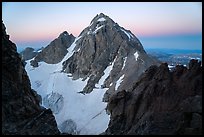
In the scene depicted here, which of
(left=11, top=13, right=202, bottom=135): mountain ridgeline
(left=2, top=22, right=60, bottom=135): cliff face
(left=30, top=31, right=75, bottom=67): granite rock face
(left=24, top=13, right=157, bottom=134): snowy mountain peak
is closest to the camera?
(left=2, top=22, right=60, bottom=135): cliff face

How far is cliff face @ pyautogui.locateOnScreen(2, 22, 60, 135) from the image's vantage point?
72.5ft

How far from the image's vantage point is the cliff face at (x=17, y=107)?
72.5 feet

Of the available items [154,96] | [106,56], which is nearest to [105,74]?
[106,56]

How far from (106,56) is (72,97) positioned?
18500mm

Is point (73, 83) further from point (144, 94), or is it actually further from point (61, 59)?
point (144, 94)

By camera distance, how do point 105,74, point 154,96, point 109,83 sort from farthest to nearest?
1. point 105,74
2. point 109,83
3. point 154,96

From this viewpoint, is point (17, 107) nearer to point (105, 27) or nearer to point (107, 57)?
point (107, 57)

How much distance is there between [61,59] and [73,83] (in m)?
26.2

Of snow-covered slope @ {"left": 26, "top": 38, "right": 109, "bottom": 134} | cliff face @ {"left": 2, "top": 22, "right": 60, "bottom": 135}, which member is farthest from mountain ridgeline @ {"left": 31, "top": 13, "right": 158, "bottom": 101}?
cliff face @ {"left": 2, "top": 22, "right": 60, "bottom": 135}

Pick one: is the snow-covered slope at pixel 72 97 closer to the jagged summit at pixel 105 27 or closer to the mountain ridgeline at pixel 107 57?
the mountain ridgeline at pixel 107 57

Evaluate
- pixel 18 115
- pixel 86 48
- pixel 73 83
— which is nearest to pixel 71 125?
pixel 73 83

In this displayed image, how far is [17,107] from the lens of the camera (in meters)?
24.0

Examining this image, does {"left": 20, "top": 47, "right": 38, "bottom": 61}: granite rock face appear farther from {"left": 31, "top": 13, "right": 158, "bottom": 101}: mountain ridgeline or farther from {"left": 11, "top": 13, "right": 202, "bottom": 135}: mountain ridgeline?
{"left": 31, "top": 13, "right": 158, "bottom": 101}: mountain ridgeline

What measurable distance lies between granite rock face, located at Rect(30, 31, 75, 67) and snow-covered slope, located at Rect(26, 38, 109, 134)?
2.28 meters
